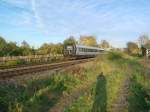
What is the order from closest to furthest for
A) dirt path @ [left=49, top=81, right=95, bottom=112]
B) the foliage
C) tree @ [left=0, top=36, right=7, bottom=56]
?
dirt path @ [left=49, top=81, right=95, bottom=112]
the foliage
tree @ [left=0, top=36, right=7, bottom=56]

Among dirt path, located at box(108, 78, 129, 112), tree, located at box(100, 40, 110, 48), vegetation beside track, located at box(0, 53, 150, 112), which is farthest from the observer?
tree, located at box(100, 40, 110, 48)

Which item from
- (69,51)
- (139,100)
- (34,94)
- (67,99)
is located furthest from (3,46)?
(139,100)

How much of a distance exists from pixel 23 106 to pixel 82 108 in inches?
93.5

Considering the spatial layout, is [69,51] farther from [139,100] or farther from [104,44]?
[104,44]

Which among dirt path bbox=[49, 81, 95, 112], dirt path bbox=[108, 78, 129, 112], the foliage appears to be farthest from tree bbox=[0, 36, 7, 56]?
the foliage

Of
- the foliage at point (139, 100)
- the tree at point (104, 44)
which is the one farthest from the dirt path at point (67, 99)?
the tree at point (104, 44)

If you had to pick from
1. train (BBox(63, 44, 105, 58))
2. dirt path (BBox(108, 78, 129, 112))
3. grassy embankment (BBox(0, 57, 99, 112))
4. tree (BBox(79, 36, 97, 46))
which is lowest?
dirt path (BBox(108, 78, 129, 112))

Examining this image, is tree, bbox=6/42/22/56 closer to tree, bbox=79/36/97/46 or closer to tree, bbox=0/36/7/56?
tree, bbox=0/36/7/56

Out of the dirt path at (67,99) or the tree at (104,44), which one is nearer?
the dirt path at (67,99)

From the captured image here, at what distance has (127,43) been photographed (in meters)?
102

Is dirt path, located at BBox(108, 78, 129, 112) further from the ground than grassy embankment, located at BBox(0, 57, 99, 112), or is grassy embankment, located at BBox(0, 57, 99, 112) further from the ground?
grassy embankment, located at BBox(0, 57, 99, 112)

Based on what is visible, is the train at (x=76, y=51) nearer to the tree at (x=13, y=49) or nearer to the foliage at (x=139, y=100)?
the tree at (x=13, y=49)

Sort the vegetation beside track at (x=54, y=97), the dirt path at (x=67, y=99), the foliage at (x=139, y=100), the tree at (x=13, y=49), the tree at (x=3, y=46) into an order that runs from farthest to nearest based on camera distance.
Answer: the tree at (x=13, y=49)
the tree at (x=3, y=46)
the foliage at (x=139, y=100)
the dirt path at (x=67, y=99)
the vegetation beside track at (x=54, y=97)

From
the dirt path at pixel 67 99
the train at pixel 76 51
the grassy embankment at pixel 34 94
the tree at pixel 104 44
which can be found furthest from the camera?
the tree at pixel 104 44
